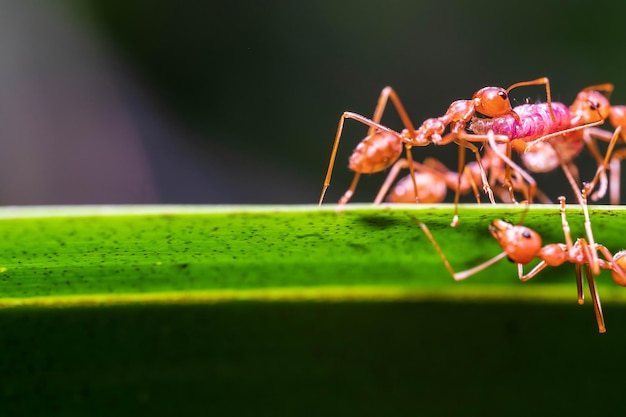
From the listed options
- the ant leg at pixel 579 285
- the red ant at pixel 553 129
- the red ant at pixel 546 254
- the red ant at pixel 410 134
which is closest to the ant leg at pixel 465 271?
the red ant at pixel 546 254

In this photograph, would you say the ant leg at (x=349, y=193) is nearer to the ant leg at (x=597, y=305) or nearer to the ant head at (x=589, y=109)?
the ant leg at (x=597, y=305)

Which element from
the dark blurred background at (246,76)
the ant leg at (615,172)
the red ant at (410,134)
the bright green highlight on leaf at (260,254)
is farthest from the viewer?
the dark blurred background at (246,76)

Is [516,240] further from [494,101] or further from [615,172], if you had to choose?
[615,172]

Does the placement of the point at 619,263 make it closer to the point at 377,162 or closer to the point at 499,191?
the point at 377,162

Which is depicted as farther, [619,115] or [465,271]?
[619,115]

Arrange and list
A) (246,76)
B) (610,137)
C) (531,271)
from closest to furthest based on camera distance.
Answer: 1. (531,271)
2. (610,137)
3. (246,76)

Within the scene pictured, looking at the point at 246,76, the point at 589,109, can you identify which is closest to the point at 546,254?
the point at 589,109

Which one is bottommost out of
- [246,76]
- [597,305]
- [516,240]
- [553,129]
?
[597,305]

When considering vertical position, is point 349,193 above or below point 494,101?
below
